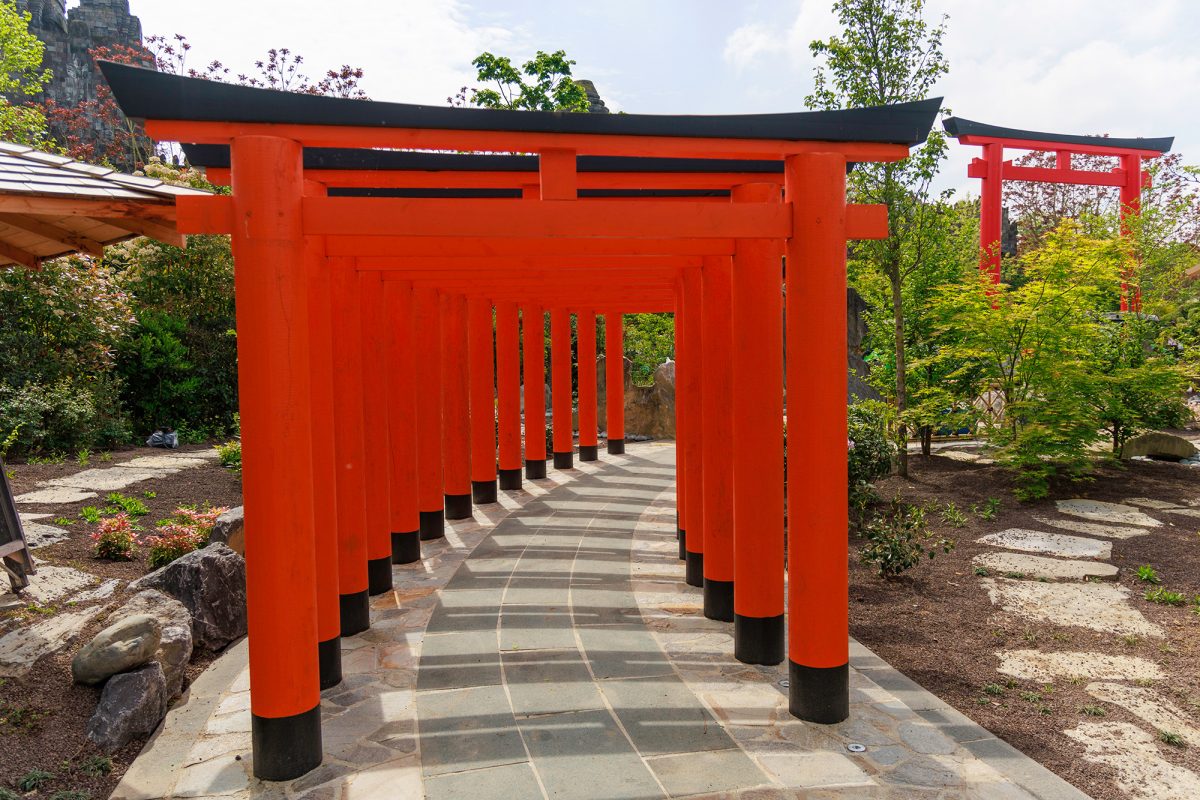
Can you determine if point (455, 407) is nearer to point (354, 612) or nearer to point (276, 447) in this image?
point (354, 612)

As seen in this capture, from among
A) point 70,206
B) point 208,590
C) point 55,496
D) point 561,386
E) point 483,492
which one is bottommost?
point 483,492

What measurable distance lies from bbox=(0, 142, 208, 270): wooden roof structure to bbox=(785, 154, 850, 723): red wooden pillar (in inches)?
137

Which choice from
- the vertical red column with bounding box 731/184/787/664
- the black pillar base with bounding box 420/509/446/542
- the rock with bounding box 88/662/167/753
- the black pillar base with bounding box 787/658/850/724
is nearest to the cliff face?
the black pillar base with bounding box 420/509/446/542

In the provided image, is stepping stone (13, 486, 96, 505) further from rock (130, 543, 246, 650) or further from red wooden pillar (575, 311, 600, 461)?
red wooden pillar (575, 311, 600, 461)

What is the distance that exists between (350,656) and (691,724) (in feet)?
9.21

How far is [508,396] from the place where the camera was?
43.2 feet

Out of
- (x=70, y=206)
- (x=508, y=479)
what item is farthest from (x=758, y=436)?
(x=508, y=479)

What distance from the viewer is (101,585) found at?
6.75 m

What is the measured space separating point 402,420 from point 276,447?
14.8 ft

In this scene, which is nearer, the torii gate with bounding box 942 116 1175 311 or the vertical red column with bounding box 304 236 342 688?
the vertical red column with bounding box 304 236 342 688

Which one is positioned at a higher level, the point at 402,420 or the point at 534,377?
the point at 534,377

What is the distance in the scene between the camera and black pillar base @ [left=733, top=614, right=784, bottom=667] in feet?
19.1

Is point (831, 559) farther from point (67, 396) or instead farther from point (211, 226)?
point (67, 396)

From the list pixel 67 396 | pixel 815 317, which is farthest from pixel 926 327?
pixel 67 396
